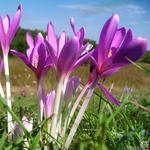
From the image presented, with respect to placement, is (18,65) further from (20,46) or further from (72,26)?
(72,26)

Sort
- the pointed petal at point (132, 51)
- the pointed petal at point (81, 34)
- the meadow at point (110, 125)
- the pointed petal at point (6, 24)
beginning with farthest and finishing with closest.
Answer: the pointed petal at point (6, 24), the pointed petal at point (81, 34), the pointed petal at point (132, 51), the meadow at point (110, 125)

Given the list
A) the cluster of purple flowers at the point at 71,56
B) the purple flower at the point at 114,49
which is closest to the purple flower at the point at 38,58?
the cluster of purple flowers at the point at 71,56

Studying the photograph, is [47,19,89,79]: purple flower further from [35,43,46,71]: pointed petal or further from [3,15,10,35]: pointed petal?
[3,15,10,35]: pointed petal

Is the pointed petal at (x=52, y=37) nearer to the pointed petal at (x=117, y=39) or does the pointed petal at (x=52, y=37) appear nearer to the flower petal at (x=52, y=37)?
the flower petal at (x=52, y=37)

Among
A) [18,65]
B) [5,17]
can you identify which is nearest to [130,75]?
[18,65]

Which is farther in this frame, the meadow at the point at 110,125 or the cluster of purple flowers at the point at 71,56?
the cluster of purple flowers at the point at 71,56

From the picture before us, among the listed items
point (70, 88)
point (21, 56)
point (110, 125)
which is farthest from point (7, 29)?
point (110, 125)
